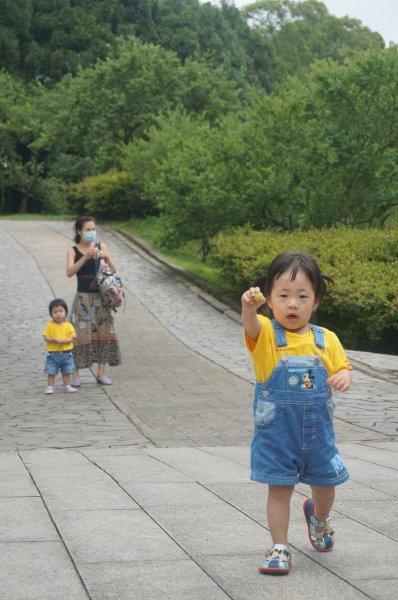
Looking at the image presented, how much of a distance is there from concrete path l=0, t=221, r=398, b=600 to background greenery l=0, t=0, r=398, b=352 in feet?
12.4

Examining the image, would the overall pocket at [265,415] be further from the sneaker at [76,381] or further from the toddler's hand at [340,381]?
the sneaker at [76,381]

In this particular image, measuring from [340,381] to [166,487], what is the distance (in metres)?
1.93

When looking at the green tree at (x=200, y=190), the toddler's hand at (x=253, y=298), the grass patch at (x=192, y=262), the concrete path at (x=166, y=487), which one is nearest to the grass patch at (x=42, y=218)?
the grass patch at (x=192, y=262)

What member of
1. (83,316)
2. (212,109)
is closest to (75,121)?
(212,109)

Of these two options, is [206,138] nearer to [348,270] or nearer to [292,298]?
[348,270]

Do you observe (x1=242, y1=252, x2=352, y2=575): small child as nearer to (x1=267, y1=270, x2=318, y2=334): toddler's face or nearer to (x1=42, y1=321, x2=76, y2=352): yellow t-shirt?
(x1=267, y1=270, x2=318, y2=334): toddler's face

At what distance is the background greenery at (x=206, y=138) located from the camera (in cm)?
1952

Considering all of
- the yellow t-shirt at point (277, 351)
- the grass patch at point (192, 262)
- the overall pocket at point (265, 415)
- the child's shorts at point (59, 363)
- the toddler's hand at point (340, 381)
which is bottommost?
the child's shorts at point (59, 363)

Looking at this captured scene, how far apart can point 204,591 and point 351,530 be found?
1203 mm

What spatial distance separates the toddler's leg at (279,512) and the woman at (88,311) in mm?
7048

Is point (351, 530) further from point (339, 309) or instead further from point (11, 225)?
point (11, 225)

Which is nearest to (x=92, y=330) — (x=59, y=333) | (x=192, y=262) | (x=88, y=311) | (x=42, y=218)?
(x=88, y=311)

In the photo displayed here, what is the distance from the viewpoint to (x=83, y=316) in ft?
36.5

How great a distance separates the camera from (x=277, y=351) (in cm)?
420
